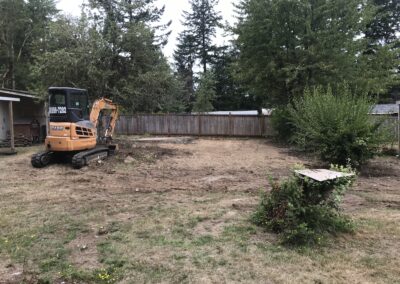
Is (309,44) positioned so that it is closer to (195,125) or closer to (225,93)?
(195,125)

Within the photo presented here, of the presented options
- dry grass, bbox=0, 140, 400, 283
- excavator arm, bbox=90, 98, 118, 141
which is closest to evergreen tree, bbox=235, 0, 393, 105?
excavator arm, bbox=90, 98, 118, 141

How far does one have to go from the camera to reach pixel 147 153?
12.9 m

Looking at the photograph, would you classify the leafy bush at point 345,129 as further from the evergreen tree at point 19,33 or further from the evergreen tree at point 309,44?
the evergreen tree at point 19,33

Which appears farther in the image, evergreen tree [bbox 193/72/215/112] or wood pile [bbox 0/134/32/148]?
evergreen tree [bbox 193/72/215/112]

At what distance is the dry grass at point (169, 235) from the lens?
377cm

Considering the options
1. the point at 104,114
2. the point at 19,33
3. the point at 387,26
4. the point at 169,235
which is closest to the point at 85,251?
the point at 169,235

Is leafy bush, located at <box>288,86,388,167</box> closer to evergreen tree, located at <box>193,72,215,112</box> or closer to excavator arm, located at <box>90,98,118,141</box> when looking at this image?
excavator arm, located at <box>90,98,118,141</box>

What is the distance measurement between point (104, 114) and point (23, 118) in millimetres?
9266

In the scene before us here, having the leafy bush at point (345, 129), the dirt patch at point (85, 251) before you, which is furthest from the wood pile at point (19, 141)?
the dirt patch at point (85, 251)

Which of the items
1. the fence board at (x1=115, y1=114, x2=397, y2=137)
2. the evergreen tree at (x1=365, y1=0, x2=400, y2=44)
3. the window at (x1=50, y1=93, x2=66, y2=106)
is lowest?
the fence board at (x1=115, y1=114, x2=397, y2=137)

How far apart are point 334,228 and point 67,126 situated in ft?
25.6

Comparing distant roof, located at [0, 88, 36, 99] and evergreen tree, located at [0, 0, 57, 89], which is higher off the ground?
evergreen tree, located at [0, 0, 57, 89]

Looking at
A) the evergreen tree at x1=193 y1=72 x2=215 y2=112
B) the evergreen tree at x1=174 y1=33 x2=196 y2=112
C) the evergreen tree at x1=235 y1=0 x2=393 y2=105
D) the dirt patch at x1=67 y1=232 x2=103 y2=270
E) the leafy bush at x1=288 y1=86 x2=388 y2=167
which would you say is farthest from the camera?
the evergreen tree at x1=174 y1=33 x2=196 y2=112

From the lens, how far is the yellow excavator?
1029cm
